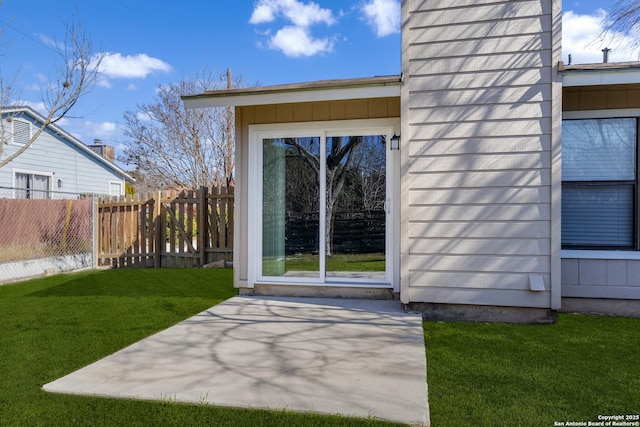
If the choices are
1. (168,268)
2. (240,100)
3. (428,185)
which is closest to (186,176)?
(168,268)

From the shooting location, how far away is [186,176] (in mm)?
14898

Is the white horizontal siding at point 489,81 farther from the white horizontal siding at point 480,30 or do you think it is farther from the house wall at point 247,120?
the house wall at point 247,120

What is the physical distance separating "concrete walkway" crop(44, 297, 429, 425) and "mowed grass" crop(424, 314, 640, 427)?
0.59 feet

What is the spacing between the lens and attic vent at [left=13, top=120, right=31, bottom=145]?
11.2 meters

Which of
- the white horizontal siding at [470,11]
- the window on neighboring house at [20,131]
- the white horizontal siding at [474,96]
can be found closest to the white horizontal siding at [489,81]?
the white horizontal siding at [474,96]

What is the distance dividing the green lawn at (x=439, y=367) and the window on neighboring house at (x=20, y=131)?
25.9 ft

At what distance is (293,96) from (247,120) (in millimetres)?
1003

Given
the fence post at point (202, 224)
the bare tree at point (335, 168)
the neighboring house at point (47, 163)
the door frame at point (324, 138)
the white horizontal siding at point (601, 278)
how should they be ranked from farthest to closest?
the neighboring house at point (47, 163) < the fence post at point (202, 224) < the bare tree at point (335, 168) < the door frame at point (324, 138) < the white horizontal siding at point (601, 278)

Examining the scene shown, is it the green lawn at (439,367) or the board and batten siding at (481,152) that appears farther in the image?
the board and batten siding at (481,152)

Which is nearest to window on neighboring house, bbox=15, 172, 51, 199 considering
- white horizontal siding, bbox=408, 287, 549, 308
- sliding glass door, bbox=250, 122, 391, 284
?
sliding glass door, bbox=250, 122, 391, 284

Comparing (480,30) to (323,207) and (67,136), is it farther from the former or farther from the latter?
(67,136)

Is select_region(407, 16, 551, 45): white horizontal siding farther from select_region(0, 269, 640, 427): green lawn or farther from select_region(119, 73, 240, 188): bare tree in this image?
select_region(119, 73, 240, 188): bare tree

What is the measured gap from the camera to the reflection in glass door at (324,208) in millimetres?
5215

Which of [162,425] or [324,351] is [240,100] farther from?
[162,425]
